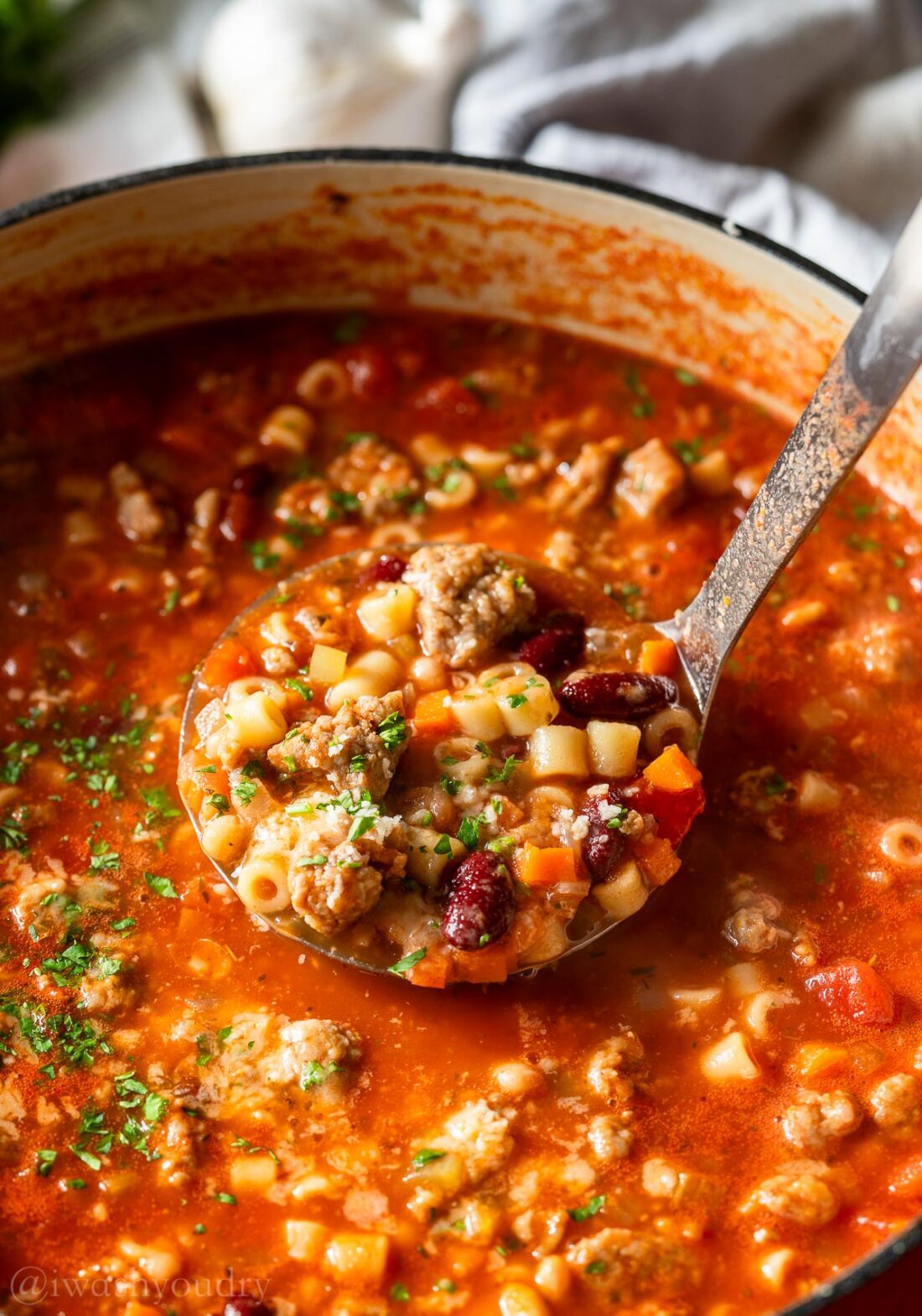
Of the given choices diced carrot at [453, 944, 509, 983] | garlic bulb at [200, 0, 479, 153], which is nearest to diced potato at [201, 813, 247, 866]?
diced carrot at [453, 944, 509, 983]

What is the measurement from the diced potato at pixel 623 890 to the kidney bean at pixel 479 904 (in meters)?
0.28

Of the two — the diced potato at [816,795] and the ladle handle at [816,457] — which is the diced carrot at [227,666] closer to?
the ladle handle at [816,457]

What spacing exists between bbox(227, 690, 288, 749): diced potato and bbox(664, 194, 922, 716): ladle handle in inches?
49.7

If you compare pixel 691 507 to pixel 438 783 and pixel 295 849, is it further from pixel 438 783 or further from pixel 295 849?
pixel 295 849

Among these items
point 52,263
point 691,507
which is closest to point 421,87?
point 52,263

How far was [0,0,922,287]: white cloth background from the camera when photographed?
214 inches

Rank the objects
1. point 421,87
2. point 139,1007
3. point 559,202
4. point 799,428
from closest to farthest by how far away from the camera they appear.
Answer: point 799,428
point 139,1007
point 559,202
point 421,87

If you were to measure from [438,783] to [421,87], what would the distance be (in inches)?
121

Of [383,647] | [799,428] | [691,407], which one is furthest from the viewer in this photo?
[691,407]

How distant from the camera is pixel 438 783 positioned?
3.90 metres

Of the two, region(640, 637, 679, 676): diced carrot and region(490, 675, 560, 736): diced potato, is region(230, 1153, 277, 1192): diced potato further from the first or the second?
region(640, 637, 679, 676): diced carrot

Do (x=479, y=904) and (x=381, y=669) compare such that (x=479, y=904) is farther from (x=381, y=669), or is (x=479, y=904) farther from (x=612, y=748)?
(x=381, y=669)

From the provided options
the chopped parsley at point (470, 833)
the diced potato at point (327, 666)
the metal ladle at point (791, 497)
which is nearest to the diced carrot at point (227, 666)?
the metal ladle at point (791, 497)

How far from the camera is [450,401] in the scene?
5.05m
